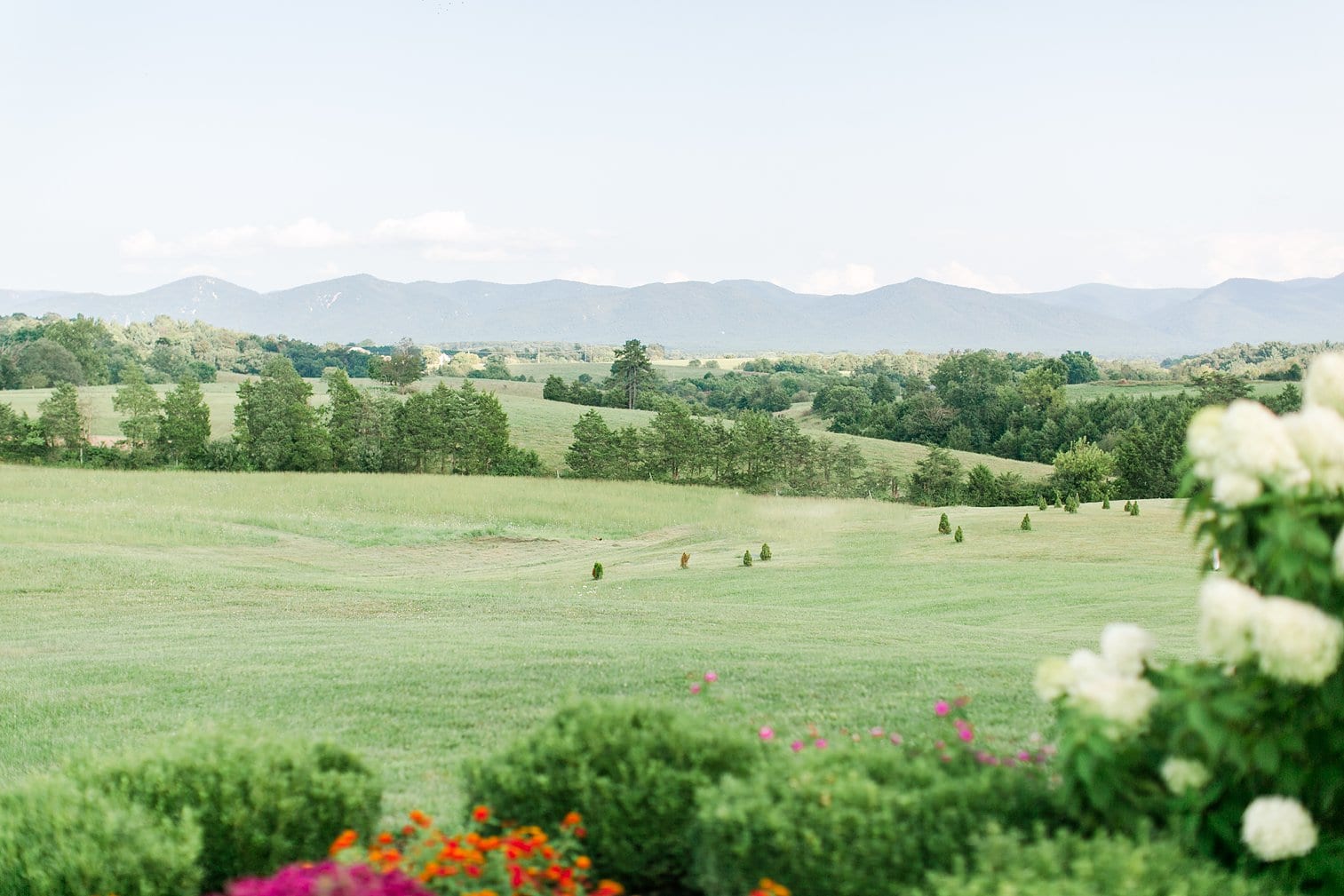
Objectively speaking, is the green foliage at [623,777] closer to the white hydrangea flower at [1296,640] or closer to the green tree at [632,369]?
the white hydrangea flower at [1296,640]

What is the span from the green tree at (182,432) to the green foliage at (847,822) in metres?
60.3

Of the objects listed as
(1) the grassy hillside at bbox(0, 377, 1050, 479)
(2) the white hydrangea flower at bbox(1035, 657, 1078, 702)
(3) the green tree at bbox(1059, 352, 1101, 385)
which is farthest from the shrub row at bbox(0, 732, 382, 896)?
(3) the green tree at bbox(1059, 352, 1101, 385)

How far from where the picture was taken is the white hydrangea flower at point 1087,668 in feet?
12.5

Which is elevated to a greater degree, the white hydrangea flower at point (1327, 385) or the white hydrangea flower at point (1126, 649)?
the white hydrangea flower at point (1327, 385)

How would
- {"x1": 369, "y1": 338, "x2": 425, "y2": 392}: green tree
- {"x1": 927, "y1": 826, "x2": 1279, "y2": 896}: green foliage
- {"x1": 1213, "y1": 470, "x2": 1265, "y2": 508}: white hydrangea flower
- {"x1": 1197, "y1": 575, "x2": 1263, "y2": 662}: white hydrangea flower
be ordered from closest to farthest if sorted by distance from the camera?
{"x1": 927, "y1": 826, "x2": 1279, "y2": 896}: green foliage → {"x1": 1197, "y1": 575, "x2": 1263, "y2": 662}: white hydrangea flower → {"x1": 1213, "y1": 470, "x2": 1265, "y2": 508}: white hydrangea flower → {"x1": 369, "y1": 338, "x2": 425, "y2": 392}: green tree

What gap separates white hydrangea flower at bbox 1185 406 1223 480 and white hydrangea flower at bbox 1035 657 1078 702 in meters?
0.85

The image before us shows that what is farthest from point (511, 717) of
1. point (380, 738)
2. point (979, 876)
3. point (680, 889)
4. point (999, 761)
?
point (979, 876)

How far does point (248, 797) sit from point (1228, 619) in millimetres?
3888

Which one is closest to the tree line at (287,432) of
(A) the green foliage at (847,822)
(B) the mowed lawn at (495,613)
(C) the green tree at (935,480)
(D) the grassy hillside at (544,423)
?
(D) the grassy hillside at (544,423)

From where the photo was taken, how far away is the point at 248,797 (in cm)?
448

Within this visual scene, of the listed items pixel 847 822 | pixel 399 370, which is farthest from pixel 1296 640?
pixel 399 370

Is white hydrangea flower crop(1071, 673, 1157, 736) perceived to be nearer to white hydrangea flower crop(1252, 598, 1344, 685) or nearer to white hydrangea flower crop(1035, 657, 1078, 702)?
white hydrangea flower crop(1035, 657, 1078, 702)

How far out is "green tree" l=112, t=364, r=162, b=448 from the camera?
5853cm

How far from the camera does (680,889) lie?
461 centimetres
